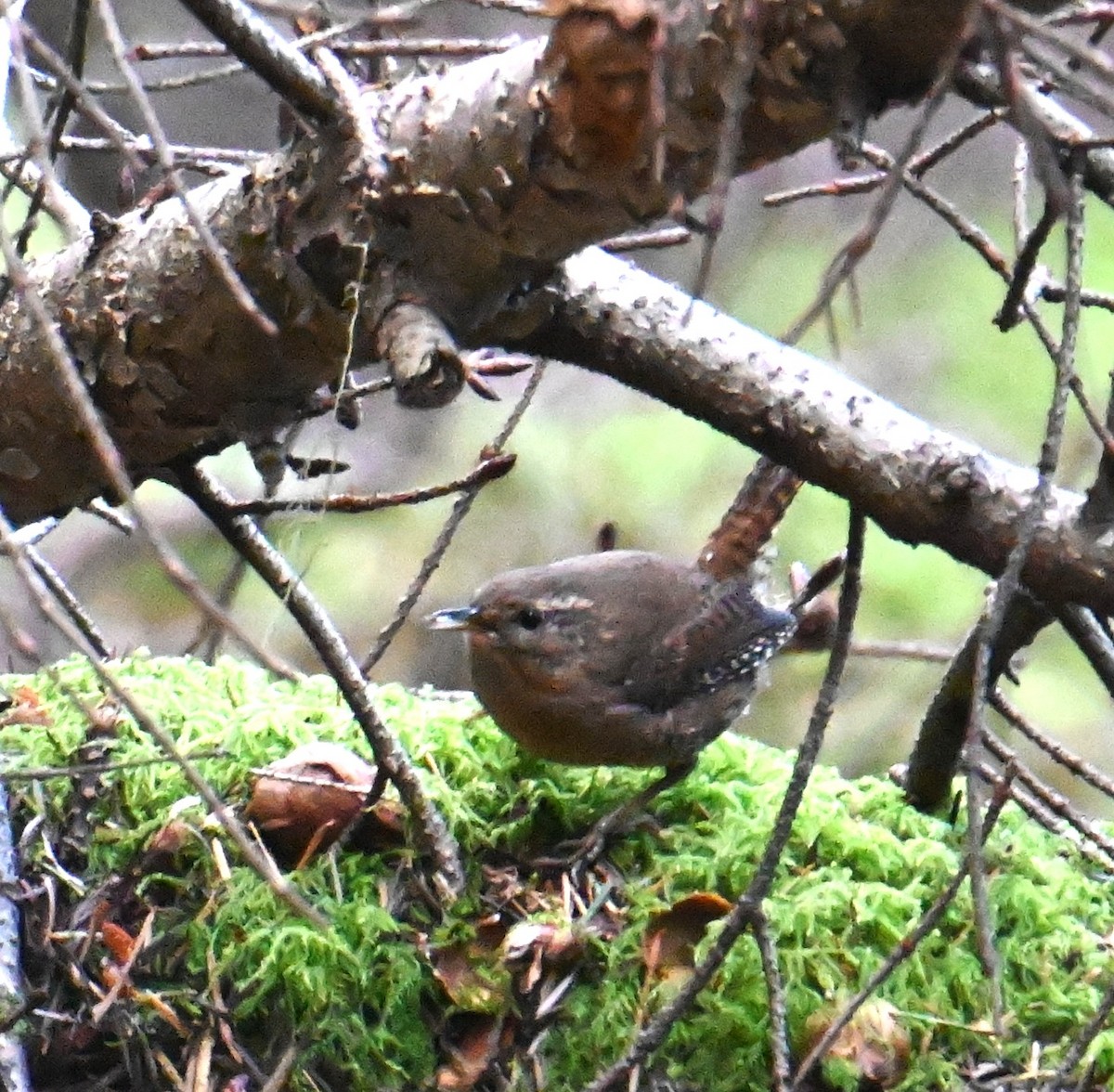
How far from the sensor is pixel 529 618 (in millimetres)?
2598

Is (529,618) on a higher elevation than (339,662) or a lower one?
lower

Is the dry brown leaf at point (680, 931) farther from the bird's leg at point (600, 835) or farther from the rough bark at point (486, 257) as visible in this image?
the rough bark at point (486, 257)

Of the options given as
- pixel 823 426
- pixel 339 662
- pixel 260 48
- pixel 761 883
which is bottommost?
pixel 339 662

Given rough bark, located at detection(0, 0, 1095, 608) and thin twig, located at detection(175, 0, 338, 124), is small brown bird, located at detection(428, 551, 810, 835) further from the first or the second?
thin twig, located at detection(175, 0, 338, 124)

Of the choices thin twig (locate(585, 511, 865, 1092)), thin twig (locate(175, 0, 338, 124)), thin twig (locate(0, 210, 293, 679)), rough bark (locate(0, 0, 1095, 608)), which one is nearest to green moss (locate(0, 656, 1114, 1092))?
thin twig (locate(585, 511, 865, 1092))

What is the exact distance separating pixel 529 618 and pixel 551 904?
76 centimetres

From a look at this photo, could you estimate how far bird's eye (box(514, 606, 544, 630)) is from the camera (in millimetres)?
2588

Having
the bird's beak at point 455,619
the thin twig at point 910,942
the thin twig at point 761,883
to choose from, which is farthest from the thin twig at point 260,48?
the bird's beak at point 455,619

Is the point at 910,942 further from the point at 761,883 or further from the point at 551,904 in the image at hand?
the point at 551,904

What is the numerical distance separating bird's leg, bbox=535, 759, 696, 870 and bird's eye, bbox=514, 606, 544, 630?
0.52 meters

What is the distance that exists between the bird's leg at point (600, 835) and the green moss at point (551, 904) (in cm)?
3

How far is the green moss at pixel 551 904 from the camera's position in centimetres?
176

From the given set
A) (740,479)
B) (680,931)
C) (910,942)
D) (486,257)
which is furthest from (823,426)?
(740,479)

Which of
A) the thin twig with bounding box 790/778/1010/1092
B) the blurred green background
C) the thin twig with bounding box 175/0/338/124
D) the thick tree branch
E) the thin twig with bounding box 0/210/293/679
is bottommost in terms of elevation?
the blurred green background
